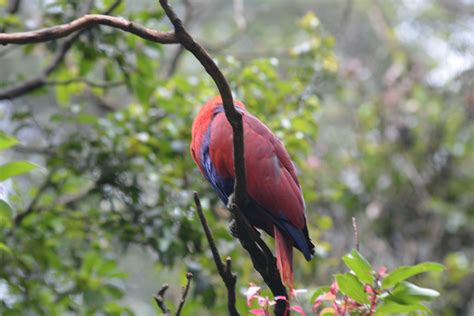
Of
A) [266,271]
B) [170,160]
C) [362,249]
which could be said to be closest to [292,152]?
[170,160]

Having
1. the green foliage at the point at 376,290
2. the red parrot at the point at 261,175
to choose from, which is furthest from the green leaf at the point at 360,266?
the red parrot at the point at 261,175

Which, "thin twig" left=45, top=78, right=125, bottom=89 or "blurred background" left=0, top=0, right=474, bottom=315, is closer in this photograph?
"blurred background" left=0, top=0, right=474, bottom=315

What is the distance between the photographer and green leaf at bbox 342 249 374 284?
1.76 meters

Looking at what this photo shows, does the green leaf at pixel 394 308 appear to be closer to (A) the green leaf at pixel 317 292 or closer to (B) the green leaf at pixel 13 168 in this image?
(A) the green leaf at pixel 317 292

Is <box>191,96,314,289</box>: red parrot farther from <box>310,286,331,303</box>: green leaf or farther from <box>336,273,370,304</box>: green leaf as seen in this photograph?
<box>336,273,370,304</box>: green leaf

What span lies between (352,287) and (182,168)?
187cm

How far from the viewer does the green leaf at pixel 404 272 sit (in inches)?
68.5

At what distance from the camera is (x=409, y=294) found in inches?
68.6

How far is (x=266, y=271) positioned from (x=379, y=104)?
4.43 meters

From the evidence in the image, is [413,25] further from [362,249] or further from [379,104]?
[362,249]

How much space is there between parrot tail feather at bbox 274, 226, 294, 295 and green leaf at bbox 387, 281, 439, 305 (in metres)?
0.28

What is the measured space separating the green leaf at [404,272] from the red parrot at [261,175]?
36cm

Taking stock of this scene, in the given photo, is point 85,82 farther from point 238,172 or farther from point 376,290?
point 376,290

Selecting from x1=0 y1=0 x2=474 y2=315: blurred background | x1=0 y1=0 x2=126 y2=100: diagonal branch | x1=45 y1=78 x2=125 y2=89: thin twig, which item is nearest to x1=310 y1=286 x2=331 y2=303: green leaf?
x1=0 y1=0 x2=474 y2=315: blurred background
